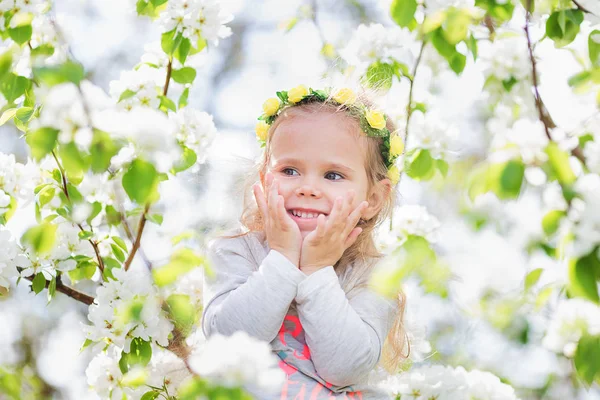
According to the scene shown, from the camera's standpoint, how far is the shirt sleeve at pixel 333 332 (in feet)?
6.63

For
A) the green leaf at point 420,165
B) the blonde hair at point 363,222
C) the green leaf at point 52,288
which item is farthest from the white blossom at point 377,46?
the green leaf at point 52,288

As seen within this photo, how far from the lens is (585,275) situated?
4.06ft

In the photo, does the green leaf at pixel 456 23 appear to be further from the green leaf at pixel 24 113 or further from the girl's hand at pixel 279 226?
the green leaf at pixel 24 113

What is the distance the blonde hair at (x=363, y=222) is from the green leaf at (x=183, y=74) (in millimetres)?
286

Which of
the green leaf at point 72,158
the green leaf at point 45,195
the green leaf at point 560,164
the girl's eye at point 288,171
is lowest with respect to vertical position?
the green leaf at point 45,195

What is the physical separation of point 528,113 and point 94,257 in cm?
137

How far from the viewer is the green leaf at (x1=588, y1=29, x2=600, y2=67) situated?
79.6 inches

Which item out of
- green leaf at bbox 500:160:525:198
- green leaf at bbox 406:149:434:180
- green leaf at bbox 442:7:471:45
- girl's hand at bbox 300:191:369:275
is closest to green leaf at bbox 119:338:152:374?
girl's hand at bbox 300:191:369:275

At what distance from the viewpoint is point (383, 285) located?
4.22 feet

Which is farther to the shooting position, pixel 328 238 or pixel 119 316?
pixel 328 238

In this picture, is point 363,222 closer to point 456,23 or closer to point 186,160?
point 186,160

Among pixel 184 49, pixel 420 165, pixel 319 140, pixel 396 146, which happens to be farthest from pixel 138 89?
pixel 420 165

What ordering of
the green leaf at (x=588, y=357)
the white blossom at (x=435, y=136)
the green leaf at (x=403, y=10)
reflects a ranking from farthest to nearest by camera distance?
the white blossom at (x=435, y=136), the green leaf at (x=403, y=10), the green leaf at (x=588, y=357)

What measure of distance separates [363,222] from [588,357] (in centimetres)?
111
